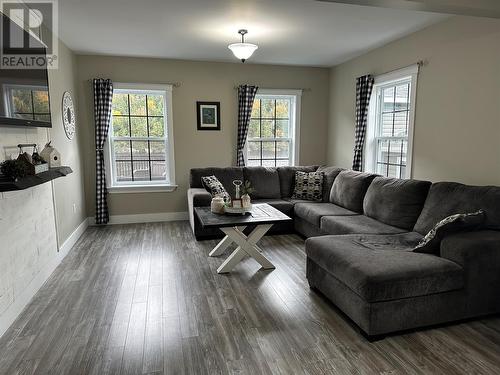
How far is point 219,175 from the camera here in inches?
205

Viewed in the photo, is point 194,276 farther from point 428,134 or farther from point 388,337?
point 428,134

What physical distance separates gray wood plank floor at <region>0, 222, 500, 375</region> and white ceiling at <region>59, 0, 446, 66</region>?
255 centimetres

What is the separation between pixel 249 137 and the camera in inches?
230

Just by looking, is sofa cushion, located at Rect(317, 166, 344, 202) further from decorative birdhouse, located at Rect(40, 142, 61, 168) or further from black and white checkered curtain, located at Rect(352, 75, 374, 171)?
decorative birdhouse, located at Rect(40, 142, 61, 168)

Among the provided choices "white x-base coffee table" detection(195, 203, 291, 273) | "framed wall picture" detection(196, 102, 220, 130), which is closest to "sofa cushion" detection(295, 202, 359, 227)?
"white x-base coffee table" detection(195, 203, 291, 273)

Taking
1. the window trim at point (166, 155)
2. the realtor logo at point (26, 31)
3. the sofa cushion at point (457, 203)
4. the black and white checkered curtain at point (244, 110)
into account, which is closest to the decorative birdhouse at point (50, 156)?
the realtor logo at point (26, 31)

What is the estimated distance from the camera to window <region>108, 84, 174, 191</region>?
17.4 feet

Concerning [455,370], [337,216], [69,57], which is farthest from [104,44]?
[455,370]

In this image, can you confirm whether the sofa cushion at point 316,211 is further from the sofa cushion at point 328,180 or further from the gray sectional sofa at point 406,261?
the sofa cushion at point 328,180

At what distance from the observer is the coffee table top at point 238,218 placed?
3.27 metres

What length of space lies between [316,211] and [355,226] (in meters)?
0.79

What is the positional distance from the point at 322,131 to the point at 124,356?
4.91 meters

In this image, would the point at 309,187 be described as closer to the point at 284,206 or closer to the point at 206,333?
the point at 284,206

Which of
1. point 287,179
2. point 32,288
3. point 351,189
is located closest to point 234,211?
point 351,189
